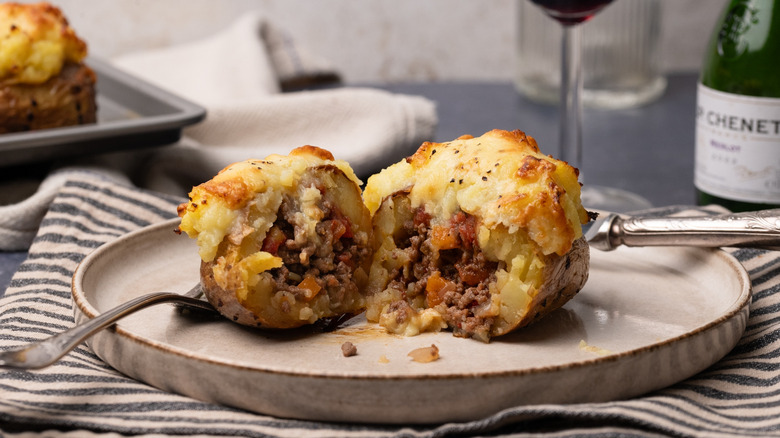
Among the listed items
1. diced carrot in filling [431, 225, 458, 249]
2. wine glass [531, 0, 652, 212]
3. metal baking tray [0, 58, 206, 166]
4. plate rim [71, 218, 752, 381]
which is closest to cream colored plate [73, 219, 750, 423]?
plate rim [71, 218, 752, 381]

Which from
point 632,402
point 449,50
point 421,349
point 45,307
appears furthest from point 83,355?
point 449,50

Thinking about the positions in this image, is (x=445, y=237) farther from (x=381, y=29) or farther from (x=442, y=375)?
(x=381, y=29)

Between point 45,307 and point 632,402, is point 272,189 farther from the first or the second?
point 632,402

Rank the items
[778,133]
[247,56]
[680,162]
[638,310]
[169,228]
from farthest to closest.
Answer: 1. [247,56]
2. [680,162]
3. [778,133]
4. [169,228]
5. [638,310]

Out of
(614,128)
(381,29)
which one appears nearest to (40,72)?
(614,128)

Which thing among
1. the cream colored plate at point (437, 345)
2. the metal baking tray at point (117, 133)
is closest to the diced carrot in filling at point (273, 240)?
the cream colored plate at point (437, 345)
